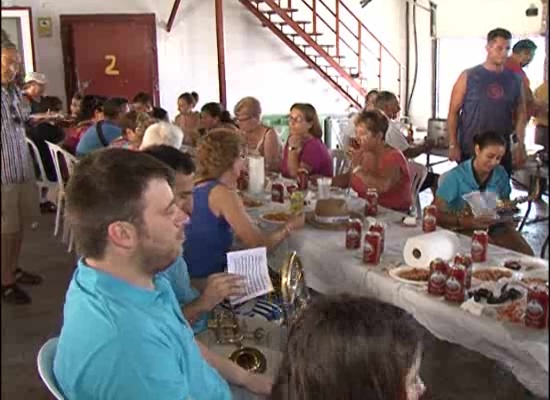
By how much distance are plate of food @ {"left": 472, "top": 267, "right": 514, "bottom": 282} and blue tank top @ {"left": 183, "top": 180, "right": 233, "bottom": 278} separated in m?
0.81

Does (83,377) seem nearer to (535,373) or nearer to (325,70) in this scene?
(535,373)

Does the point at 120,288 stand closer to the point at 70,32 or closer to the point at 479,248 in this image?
the point at 479,248

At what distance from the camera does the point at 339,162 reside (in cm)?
327

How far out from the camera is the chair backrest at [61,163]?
122cm

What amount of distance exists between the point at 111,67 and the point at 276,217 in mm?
1056

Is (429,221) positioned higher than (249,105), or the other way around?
(249,105)

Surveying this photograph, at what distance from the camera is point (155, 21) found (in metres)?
2.46

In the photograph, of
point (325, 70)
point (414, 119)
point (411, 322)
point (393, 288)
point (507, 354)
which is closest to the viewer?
point (411, 322)

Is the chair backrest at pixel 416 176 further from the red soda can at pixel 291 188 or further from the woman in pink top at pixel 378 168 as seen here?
the red soda can at pixel 291 188

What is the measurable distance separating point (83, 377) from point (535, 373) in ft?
2.86

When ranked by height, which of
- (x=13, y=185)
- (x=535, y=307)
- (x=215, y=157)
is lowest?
(x=535, y=307)

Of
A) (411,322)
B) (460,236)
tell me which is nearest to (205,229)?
(460,236)

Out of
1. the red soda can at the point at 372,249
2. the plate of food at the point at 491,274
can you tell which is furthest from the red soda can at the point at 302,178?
the plate of food at the point at 491,274

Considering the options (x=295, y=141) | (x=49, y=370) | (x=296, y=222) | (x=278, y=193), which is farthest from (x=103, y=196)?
(x=295, y=141)
